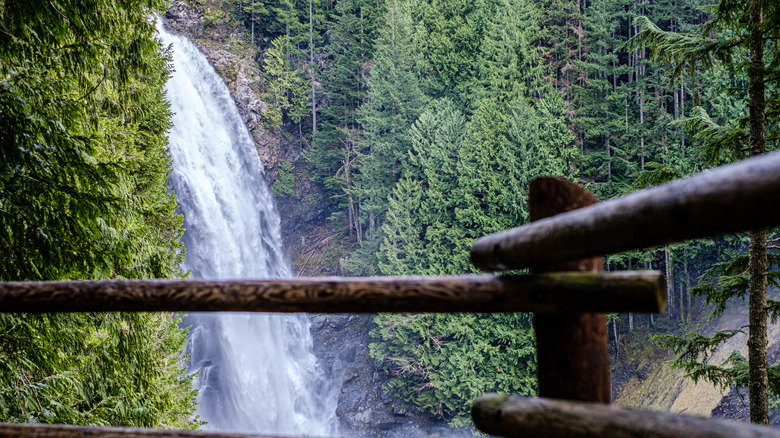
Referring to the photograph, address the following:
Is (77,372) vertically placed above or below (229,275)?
above

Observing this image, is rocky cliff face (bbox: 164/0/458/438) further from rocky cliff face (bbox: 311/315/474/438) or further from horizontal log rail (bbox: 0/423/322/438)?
horizontal log rail (bbox: 0/423/322/438)

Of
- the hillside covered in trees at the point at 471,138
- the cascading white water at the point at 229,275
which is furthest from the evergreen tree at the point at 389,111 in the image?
the cascading white water at the point at 229,275

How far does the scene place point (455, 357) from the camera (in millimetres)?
18438

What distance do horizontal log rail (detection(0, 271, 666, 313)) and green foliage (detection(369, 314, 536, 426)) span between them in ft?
56.0

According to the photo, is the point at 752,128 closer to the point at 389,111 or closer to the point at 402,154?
the point at 402,154

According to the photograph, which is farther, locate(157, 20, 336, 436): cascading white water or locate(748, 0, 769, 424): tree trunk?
locate(157, 20, 336, 436): cascading white water

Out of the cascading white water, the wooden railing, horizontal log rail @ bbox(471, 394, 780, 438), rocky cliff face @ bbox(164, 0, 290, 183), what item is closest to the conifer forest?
the wooden railing

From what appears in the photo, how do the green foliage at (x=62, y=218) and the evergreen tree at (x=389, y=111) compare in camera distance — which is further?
the evergreen tree at (x=389, y=111)

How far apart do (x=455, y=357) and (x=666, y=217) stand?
718 inches

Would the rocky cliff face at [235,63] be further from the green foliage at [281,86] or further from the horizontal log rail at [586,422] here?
the horizontal log rail at [586,422]

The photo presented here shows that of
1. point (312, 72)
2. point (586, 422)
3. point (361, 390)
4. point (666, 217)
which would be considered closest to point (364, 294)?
point (586, 422)

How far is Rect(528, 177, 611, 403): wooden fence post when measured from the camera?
1313mm

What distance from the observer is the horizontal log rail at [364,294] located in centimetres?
119

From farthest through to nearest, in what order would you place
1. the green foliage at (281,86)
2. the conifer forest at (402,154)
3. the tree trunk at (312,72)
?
1. the tree trunk at (312,72)
2. the green foliage at (281,86)
3. the conifer forest at (402,154)
